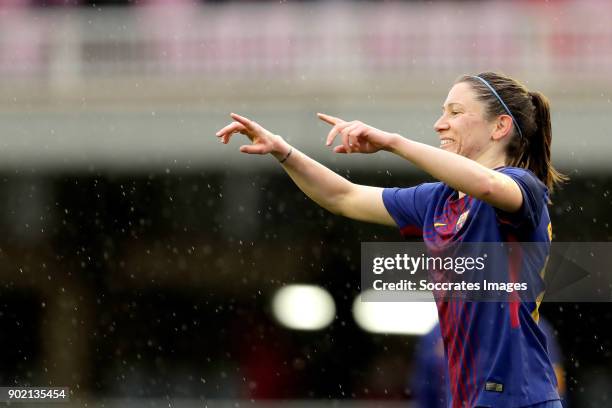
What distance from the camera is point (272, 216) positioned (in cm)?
1160

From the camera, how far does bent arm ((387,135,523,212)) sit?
2602mm

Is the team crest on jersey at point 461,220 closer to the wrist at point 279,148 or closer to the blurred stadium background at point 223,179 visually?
the wrist at point 279,148

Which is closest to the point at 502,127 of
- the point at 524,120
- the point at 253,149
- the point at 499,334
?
the point at 524,120

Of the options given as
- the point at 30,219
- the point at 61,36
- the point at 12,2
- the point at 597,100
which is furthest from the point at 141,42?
the point at 597,100

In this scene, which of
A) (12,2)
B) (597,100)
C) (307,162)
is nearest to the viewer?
(307,162)

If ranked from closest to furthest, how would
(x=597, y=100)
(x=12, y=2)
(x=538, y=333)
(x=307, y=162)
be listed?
1. (x=538, y=333)
2. (x=307, y=162)
3. (x=597, y=100)
4. (x=12, y=2)

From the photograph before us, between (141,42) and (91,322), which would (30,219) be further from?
(141,42)

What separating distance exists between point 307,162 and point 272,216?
27.1ft

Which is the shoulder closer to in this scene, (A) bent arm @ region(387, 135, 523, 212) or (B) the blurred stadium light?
(A) bent arm @ region(387, 135, 523, 212)

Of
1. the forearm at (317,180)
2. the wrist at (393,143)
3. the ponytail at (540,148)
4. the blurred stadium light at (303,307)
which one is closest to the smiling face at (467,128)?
the ponytail at (540,148)

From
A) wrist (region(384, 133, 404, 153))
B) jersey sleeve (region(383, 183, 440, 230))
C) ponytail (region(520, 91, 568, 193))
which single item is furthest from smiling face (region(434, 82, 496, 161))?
wrist (region(384, 133, 404, 153))

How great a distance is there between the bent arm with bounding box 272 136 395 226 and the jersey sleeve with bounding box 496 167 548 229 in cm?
65

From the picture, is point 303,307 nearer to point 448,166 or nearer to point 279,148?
point 279,148

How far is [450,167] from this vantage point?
2.62 m
